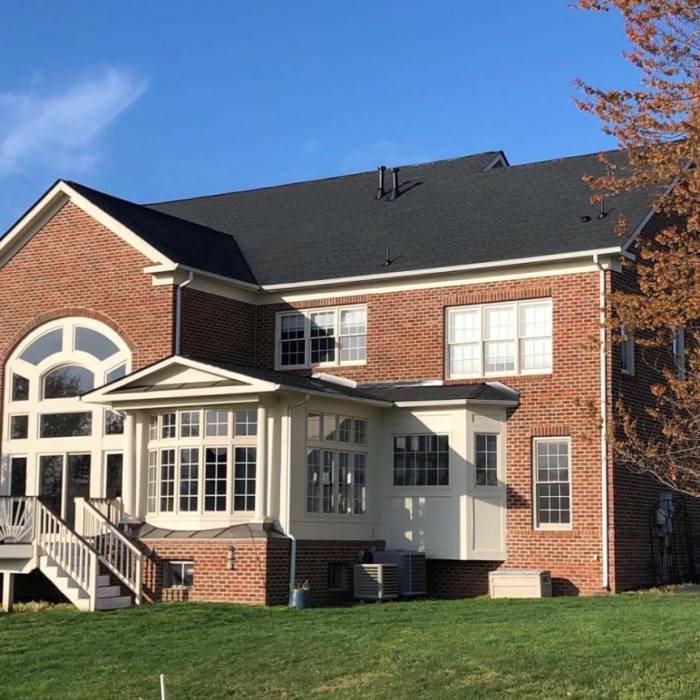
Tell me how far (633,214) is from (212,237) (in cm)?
989

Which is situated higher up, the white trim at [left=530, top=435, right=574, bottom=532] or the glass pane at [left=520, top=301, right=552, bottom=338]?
the glass pane at [left=520, top=301, right=552, bottom=338]

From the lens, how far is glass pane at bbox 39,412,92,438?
25.8m

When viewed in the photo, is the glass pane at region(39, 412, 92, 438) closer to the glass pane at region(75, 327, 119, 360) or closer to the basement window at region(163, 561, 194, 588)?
the glass pane at region(75, 327, 119, 360)

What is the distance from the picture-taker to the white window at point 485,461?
2386 centimetres

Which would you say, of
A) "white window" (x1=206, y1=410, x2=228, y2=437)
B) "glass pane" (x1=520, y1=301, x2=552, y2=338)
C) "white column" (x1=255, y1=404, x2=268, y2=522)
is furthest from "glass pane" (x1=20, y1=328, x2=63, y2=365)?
"glass pane" (x1=520, y1=301, x2=552, y2=338)

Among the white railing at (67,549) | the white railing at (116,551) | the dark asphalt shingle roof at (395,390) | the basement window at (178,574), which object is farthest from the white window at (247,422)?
the white railing at (67,549)

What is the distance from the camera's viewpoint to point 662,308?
14852 millimetres

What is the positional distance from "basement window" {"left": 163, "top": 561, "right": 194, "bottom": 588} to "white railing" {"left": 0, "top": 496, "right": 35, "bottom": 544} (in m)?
2.52

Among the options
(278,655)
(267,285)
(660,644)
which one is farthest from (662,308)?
(267,285)

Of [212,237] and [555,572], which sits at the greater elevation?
[212,237]

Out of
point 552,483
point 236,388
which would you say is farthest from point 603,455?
point 236,388

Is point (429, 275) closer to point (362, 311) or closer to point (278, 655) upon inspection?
point (362, 311)

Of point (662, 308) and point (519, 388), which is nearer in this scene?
point (662, 308)

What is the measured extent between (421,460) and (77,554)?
6925 mm
